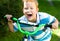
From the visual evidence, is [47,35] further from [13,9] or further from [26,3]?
[13,9]

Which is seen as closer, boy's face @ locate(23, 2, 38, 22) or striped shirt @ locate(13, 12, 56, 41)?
boy's face @ locate(23, 2, 38, 22)

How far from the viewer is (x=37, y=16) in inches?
228

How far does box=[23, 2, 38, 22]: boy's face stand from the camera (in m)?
5.65

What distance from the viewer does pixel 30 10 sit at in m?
5.63

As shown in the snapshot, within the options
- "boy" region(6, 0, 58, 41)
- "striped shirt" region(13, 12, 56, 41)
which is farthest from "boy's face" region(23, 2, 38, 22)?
"striped shirt" region(13, 12, 56, 41)

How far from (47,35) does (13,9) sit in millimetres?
1859

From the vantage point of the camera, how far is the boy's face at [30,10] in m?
5.65

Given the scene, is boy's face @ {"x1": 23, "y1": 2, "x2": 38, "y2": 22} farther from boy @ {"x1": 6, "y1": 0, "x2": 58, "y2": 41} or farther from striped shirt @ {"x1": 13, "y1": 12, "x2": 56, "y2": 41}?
striped shirt @ {"x1": 13, "y1": 12, "x2": 56, "y2": 41}

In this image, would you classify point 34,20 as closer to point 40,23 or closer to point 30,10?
point 40,23

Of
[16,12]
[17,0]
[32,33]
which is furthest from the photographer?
[17,0]

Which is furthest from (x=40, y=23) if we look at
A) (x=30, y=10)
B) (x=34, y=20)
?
(x=30, y=10)

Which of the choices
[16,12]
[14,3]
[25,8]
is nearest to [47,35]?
[25,8]

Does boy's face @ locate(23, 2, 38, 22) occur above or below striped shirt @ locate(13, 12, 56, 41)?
above

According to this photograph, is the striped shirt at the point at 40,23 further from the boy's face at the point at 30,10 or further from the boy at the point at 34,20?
the boy's face at the point at 30,10
